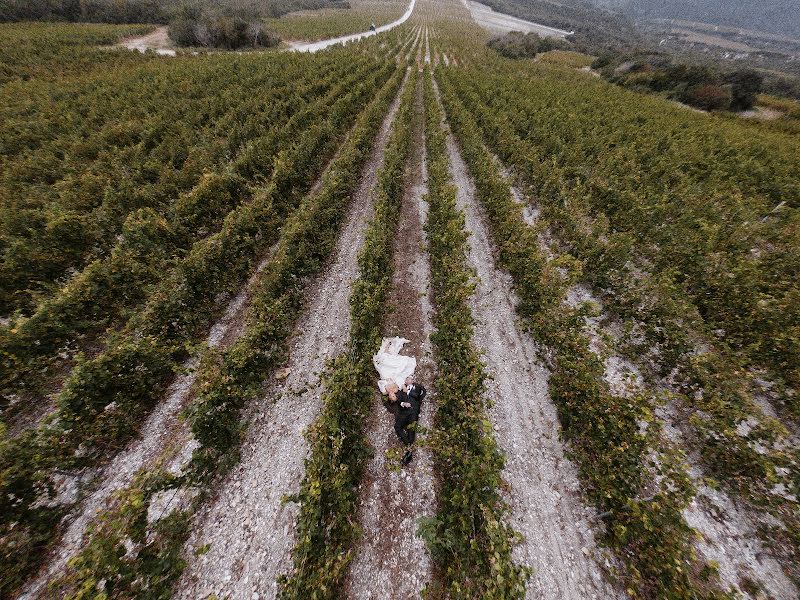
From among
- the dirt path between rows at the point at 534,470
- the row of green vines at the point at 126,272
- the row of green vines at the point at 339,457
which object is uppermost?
the row of green vines at the point at 126,272

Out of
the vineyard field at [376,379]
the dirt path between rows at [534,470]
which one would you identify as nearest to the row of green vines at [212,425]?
the vineyard field at [376,379]

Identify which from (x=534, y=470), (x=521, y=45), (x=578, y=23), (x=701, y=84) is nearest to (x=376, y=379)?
(x=534, y=470)

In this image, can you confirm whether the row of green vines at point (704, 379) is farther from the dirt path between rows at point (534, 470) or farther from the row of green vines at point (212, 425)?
the row of green vines at point (212, 425)

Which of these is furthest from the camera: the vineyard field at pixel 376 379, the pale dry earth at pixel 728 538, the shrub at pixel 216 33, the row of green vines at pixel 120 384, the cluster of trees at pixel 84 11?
the cluster of trees at pixel 84 11

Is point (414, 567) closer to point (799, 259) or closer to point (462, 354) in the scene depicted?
point (462, 354)

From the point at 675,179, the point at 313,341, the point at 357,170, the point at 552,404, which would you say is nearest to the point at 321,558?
the point at 313,341

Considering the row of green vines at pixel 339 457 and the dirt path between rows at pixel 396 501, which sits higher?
the row of green vines at pixel 339 457
